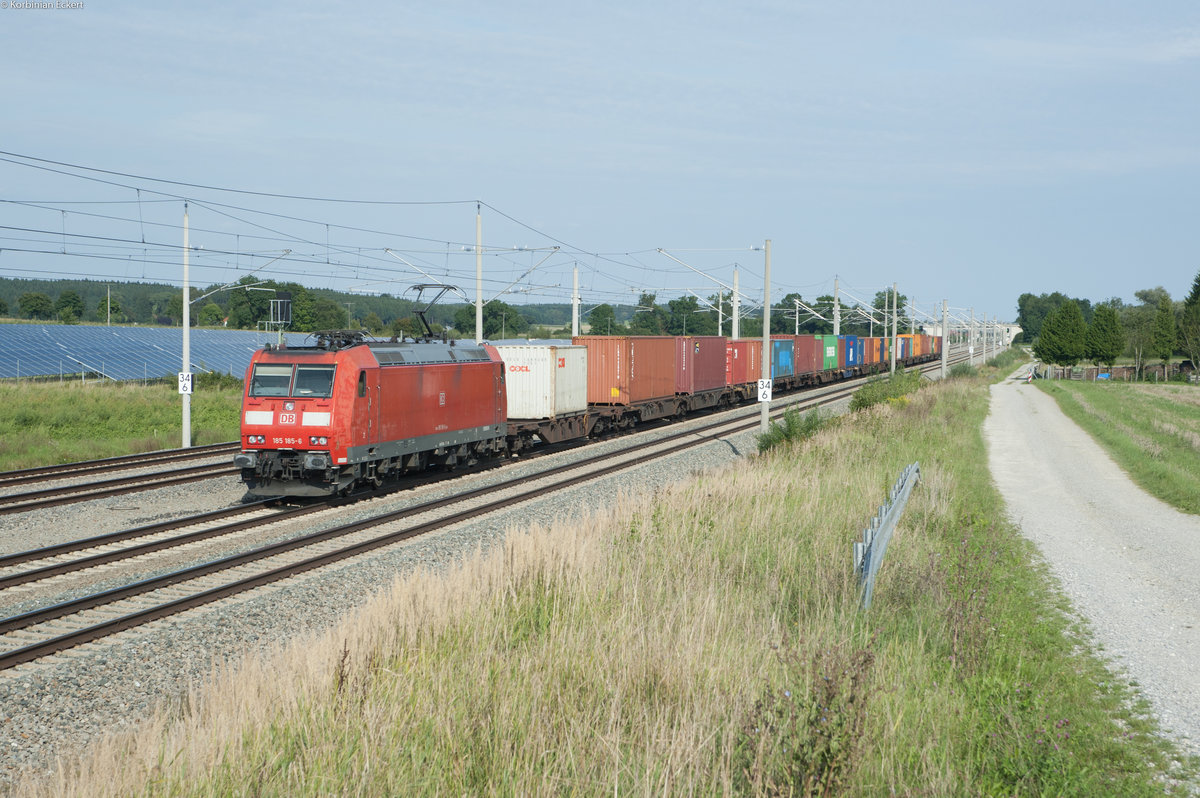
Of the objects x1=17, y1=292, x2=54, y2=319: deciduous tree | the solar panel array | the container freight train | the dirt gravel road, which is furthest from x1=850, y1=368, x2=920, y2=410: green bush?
x1=17, y1=292, x2=54, y2=319: deciduous tree

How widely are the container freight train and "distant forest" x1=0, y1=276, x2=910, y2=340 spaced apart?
182 inches

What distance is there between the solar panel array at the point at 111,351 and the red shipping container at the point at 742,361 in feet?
77.9

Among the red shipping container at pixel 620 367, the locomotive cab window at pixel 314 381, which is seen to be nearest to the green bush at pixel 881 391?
the red shipping container at pixel 620 367

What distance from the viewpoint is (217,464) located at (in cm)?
2439

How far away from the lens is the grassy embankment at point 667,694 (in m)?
5.02

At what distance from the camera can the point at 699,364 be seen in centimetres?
3728

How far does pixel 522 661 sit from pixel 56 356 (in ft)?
198

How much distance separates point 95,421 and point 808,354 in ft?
123

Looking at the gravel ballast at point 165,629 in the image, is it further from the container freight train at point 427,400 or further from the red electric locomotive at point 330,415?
the container freight train at point 427,400

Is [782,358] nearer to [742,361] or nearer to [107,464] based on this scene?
[742,361]

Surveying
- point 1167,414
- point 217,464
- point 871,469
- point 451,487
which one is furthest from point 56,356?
point 1167,414

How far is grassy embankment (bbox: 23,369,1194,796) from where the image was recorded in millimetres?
5023

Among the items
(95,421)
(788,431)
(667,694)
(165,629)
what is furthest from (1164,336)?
(667,694)

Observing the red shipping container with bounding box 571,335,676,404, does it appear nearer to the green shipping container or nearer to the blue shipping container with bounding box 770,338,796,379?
the blue shipping container with bounding box 770,338,796,379
